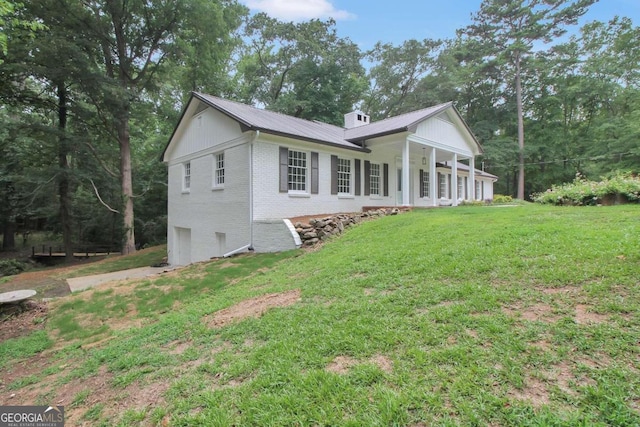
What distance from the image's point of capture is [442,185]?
19.7 meters

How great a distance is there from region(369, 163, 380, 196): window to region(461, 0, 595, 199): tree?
17873 millimetres

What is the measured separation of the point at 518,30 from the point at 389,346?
3363 centimetres

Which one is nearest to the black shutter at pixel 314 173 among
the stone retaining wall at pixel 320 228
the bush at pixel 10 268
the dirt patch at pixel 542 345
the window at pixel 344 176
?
the window at pixel 344 176

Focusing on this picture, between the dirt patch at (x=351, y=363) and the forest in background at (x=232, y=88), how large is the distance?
15.4 meters

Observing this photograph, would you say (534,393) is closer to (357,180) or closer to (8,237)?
(357,180)

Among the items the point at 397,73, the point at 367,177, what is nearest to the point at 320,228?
the point at 367,177

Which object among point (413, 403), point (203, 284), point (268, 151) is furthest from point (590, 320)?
point (268, 151)

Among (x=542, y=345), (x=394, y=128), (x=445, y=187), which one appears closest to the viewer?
(x=542, y=345)

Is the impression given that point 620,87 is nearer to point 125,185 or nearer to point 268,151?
point 268,151

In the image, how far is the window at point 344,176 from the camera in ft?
42.1

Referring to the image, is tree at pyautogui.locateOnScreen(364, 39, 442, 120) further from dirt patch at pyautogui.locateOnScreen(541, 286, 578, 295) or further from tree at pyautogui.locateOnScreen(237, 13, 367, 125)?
dirt patch at pyautogui.locateOnScreen(541, 286, 578, 295)

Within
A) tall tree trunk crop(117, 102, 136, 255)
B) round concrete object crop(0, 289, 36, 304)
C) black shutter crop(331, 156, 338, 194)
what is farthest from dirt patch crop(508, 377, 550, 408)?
tall tree trunk crop(117, 102, 136, 255)

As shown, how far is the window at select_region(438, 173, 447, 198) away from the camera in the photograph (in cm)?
1947

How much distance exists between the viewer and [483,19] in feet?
92.9
